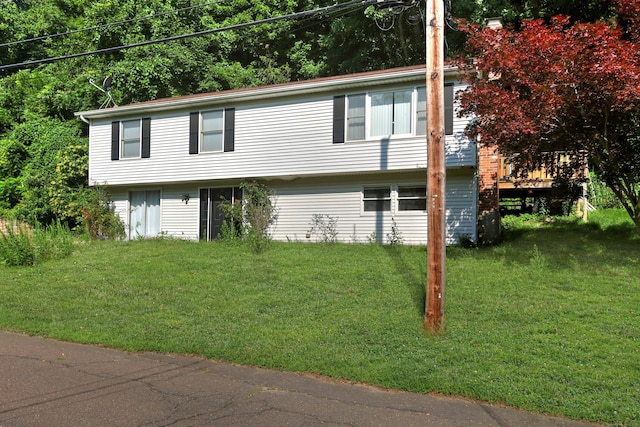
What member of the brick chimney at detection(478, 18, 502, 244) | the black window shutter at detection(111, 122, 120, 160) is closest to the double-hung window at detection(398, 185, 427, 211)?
the brick chimney at detection(478, 18, 502, 244)

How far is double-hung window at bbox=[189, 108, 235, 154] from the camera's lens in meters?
16.9

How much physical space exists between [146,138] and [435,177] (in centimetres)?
1358

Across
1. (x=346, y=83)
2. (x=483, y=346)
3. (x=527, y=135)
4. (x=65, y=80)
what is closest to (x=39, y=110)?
(x=65, y=80)

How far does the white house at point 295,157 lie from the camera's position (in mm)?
14438

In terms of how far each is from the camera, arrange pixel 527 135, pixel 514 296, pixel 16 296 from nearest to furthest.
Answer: pixel 514 296 → pixel 527 135 → pixel 16 296

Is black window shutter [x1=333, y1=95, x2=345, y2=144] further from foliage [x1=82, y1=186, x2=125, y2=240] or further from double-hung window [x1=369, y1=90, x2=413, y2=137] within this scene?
foliage [x1=82, y1=186, x2=125, y2=240]

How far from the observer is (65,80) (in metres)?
27.1

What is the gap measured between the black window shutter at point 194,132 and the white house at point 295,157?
33 millimetres

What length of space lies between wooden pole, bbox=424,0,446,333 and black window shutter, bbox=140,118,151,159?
43.0 ft

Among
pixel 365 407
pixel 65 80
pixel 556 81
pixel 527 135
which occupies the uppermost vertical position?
pixel 65 80

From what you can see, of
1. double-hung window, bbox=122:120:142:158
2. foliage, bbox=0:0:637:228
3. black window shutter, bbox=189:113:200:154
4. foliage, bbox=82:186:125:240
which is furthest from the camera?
foliage, bbox=0:0:637:228

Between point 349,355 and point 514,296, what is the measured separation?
11.1ft

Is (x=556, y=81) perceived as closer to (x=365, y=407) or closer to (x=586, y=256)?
(x=586, y=256)

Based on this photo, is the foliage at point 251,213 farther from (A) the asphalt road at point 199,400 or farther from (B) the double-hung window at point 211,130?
(A) the asphalt road at point 199,400
